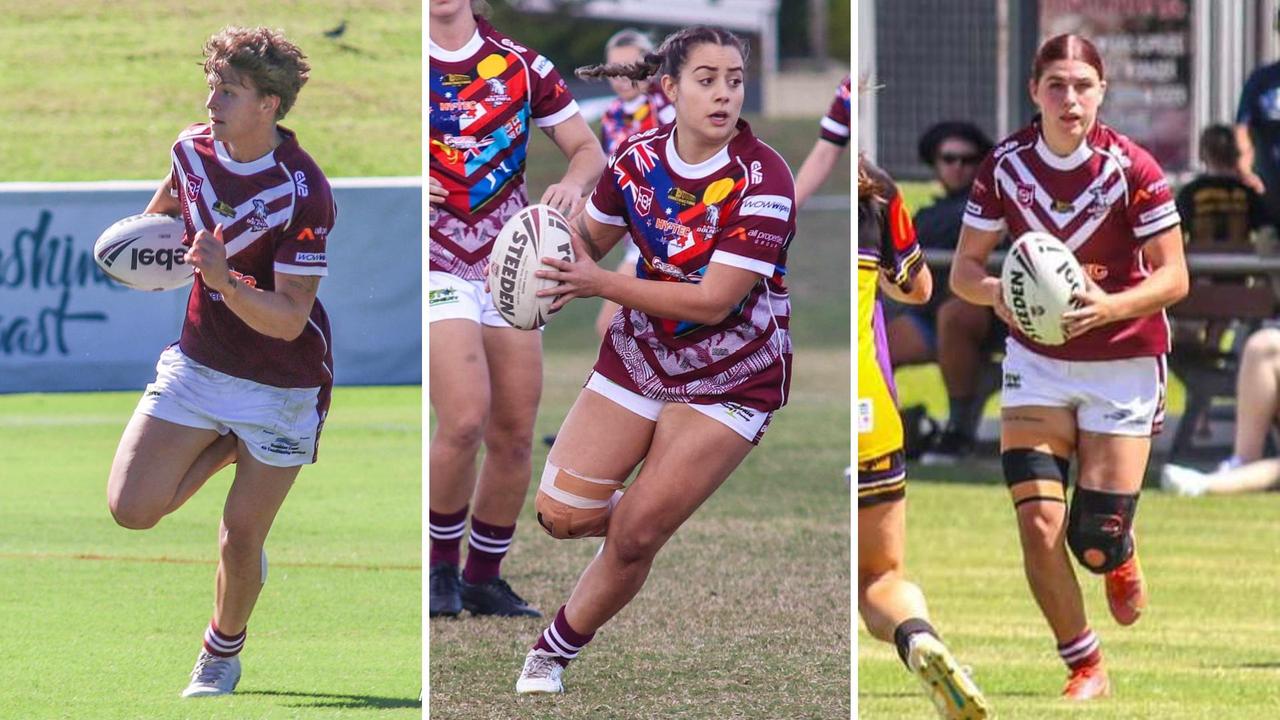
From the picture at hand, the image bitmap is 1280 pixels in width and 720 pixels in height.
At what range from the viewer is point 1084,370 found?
16.7 feet

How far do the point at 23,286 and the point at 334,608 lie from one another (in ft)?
3.53

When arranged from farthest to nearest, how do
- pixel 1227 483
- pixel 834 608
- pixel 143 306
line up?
pixel 1227 483, pixel 834 608, pixel 143 306

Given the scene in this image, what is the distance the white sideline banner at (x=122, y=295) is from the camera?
4430mm

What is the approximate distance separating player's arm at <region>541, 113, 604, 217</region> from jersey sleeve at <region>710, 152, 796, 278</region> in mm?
498

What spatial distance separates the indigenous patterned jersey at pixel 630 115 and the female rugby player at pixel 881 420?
4.06 m

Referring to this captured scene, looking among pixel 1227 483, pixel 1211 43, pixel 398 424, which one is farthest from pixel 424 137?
pixel 1211 43

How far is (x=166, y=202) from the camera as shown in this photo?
4.33 meters

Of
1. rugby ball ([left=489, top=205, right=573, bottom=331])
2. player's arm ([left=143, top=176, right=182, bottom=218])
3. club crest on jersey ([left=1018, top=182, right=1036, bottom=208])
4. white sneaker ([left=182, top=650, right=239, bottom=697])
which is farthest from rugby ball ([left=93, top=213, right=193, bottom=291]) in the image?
club crest on jersey ([left=1018, top=182, right=1036, bottom=208])

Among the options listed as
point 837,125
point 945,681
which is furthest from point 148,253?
point 837,125

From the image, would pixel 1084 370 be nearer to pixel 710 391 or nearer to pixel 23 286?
pixel 710 391

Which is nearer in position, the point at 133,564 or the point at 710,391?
the point at 710,391

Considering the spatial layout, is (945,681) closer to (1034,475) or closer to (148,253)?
(1034,475)

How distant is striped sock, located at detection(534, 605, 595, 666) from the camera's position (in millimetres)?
4348

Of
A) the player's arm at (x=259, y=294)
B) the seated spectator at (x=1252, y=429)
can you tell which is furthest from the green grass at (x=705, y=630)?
the seated spectator at (x=1252, y=429)
